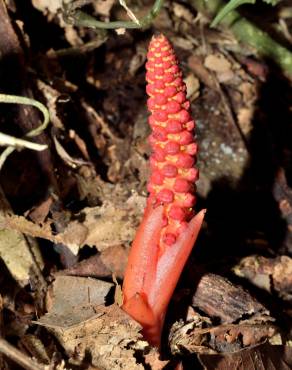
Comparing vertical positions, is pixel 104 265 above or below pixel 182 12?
below

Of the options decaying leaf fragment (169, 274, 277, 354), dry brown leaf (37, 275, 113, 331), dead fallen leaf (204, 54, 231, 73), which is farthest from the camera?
dead fallen leaf (204, 54, 231, 73)

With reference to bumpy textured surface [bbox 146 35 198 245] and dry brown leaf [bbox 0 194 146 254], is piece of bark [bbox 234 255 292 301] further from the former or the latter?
bumpy textured surface [bbox 146 35 198 245]

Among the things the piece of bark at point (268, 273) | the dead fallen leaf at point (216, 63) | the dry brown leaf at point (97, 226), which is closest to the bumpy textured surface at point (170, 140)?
the dry brown leaf at point (97, 226)

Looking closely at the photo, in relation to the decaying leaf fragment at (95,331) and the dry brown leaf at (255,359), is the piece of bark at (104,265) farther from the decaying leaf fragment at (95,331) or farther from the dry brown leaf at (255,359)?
the dry brown leaf at (255,359)

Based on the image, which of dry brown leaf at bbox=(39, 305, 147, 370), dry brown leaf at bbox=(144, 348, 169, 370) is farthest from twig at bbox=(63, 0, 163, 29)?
dry brown leaf at bbox=(144, 348, 169, 370)

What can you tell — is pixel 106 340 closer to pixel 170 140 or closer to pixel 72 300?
pixel 72 300

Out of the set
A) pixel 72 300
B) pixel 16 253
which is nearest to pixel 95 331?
pixel 72 300

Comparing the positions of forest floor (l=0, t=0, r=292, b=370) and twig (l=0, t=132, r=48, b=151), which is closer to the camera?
twig (l=0, t=132, r=48, b=151)
